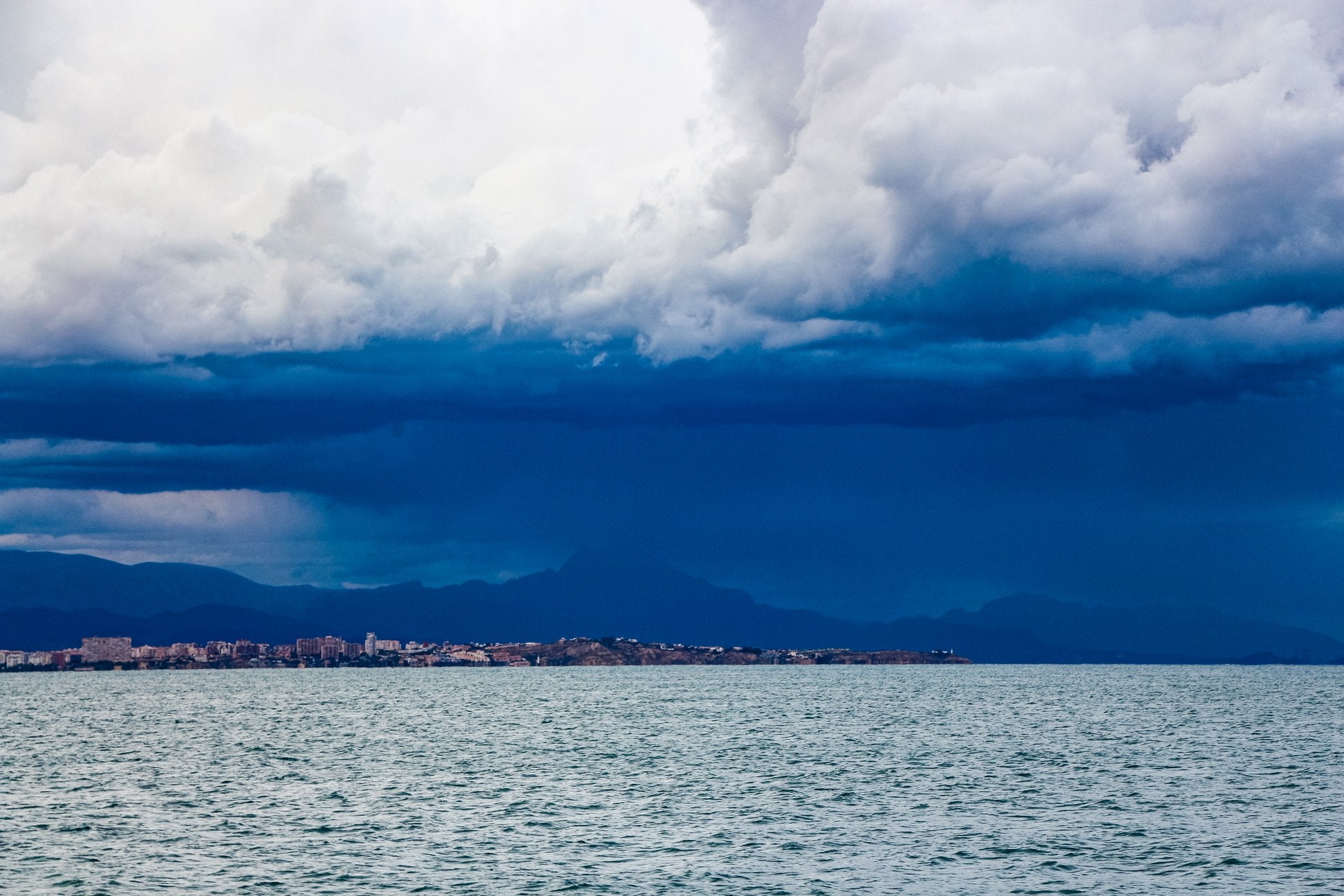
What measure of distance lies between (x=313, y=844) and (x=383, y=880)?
12.2m

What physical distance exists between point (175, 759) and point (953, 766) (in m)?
74.2

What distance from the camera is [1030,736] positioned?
153 meters

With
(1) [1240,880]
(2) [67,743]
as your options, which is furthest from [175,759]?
(1) [1240,880]

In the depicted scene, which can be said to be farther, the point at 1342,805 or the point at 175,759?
the point at 175,759

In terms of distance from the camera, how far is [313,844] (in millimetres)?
76250

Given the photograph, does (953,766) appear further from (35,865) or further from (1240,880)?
(35,865)

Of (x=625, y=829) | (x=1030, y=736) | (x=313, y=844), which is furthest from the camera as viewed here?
(x=1030, y=736)

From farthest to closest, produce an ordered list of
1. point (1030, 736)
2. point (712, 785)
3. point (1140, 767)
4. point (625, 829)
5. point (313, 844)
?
point (1030, 736)
point (1140, 767)
point (712, 785)
point (625, 829)
point (313, 844)

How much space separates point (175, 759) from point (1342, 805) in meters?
102

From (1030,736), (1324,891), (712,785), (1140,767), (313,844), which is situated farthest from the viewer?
(1030,736)

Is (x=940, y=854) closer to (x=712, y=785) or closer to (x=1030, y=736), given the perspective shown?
(x=712, y=785)

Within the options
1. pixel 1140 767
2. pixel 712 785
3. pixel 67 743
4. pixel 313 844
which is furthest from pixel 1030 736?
pixel 67 743

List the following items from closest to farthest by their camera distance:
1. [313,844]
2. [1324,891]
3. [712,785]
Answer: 1. [1324,891]
2. [313,844]
3. [712,785]

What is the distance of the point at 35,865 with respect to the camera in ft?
228
